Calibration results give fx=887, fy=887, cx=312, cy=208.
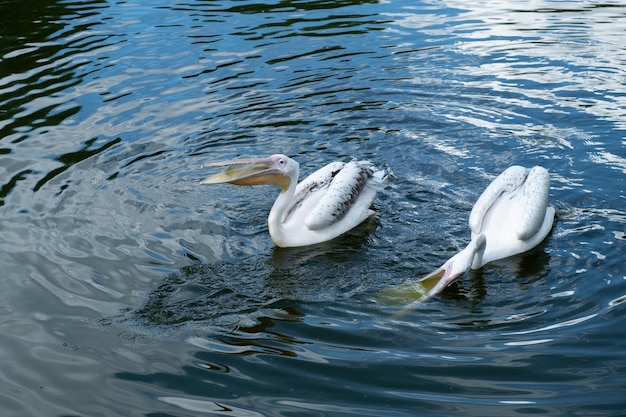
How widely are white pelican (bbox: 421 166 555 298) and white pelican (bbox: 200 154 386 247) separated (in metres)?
0.99

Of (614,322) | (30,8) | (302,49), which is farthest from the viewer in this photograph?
(30,8)

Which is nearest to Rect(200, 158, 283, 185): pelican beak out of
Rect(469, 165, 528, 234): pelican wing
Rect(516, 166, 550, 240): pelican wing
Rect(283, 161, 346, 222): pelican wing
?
Rect(283, 161, 346, 222): pelican wing

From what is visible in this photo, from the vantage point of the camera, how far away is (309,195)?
748 centimetres

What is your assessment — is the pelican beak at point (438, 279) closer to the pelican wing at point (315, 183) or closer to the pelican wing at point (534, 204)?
the pelican wing at point (534, 204)

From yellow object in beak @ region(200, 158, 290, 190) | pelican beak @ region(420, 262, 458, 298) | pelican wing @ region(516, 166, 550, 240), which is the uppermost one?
yellow object in beak @ region(200, 158, 290, 190)

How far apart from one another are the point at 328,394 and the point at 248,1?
10.8 m

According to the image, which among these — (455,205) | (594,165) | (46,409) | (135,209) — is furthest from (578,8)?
(46,409)

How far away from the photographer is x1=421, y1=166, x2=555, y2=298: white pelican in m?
6.52

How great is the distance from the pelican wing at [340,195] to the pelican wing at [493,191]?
99 cm

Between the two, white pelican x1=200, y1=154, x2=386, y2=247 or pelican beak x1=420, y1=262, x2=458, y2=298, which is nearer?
pelican beak x1=420, y1=262, x2=458, y2=298

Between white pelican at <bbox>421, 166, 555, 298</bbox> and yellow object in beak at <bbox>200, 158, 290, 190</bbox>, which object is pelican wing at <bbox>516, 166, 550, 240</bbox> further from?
yellow object in beak at <bbox>200, 158, 290, 190</bbox>

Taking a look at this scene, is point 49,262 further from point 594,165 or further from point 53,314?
point 594,165

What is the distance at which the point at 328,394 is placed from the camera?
4.81m

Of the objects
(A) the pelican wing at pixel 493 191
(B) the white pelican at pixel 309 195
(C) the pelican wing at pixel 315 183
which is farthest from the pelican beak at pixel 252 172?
(A) the pelican wing at pixel 493 191
